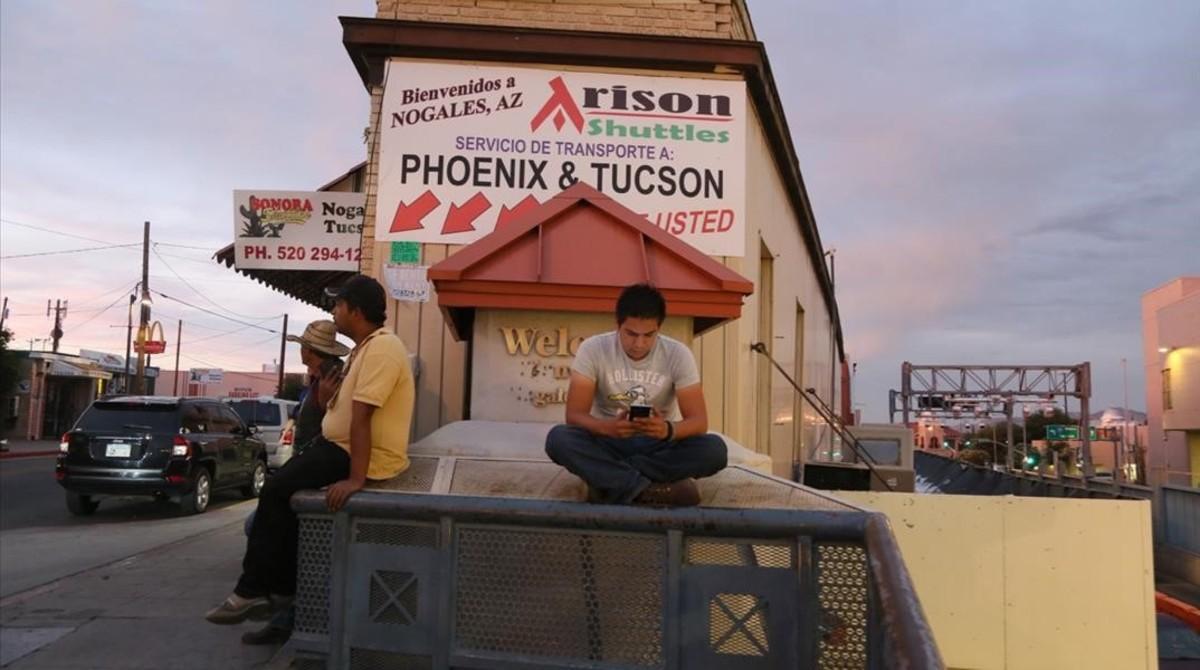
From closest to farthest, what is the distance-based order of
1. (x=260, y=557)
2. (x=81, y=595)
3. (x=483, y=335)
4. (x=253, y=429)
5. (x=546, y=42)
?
(x=260, y=557) < (x=483, y=335) < (x=81, y=595) < (x=546, y=42) < (x=253, y=429)

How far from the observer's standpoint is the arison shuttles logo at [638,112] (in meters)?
7.73

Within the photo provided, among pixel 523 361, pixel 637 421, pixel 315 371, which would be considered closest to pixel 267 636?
pixel 315 371

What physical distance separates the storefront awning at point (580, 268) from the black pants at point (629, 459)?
2.50 meters

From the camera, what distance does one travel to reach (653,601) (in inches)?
106

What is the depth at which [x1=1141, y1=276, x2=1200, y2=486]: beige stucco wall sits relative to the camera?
1414 inches

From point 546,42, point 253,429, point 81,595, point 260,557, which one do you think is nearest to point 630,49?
point 546,42

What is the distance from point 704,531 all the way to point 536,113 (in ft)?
18.9

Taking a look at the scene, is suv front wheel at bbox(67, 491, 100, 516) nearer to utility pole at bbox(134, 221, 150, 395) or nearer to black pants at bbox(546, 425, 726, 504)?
black pants at bbox(546, 425, 726, 504)

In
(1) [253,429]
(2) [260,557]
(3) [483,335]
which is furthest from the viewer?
(1) [253,429]

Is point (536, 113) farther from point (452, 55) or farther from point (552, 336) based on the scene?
point (552, 336)

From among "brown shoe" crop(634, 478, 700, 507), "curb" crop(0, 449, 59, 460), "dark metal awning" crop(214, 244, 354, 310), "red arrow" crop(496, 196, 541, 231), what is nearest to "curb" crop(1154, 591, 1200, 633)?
"brown shoe" crop(634, 478, 700, 507)

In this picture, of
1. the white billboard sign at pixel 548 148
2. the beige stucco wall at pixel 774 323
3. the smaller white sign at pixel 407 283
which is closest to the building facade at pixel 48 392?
the beige stucco wall at pixel 774 323

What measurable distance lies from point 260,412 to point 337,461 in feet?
60.0

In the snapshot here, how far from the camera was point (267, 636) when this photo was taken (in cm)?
478
